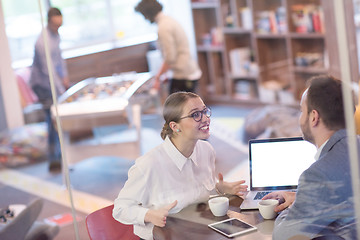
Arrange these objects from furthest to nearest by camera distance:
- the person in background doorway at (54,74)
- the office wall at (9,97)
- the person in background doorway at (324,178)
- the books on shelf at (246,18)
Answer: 1. the books on shelf at (246,18)
2. the office wall at (9,97)
3. the person in background doorway at (54,74)
4. the person in background doorway at (324,178)

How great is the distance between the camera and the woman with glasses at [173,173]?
6.41 feet

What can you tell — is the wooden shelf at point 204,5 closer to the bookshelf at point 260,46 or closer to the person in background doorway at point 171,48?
the bookshelf at point 260,46

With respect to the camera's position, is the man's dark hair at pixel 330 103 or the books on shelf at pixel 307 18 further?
the books on shelf at pixel 307 18

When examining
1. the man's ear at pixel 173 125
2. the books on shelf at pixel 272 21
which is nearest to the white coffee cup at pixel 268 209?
the man's ear at pixel 173 125

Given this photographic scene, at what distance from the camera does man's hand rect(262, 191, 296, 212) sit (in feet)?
5.79

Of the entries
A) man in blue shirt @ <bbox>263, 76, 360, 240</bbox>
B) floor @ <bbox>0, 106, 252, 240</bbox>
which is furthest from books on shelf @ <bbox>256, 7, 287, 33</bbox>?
man in blue shirt @ <bbox>263, 76, 360, 240</bbox>

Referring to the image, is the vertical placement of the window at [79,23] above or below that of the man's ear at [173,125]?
above

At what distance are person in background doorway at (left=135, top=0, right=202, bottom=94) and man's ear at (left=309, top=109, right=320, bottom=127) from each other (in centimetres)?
78

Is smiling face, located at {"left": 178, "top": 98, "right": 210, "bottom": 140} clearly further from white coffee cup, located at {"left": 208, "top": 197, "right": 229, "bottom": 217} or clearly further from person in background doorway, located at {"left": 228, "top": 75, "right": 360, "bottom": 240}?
person in background doorway, located at {"left": 228, "top": 75, "right": 360, "bottom": 240}

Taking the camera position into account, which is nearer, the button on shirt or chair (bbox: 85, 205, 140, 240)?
the button on shirt

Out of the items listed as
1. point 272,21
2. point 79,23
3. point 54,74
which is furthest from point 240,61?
point 54,74

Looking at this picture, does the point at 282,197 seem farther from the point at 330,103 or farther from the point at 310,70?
the point at 310,70

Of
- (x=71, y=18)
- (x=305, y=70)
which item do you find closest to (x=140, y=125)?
(x=71, y=18)

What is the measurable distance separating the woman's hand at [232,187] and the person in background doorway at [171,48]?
498mm
